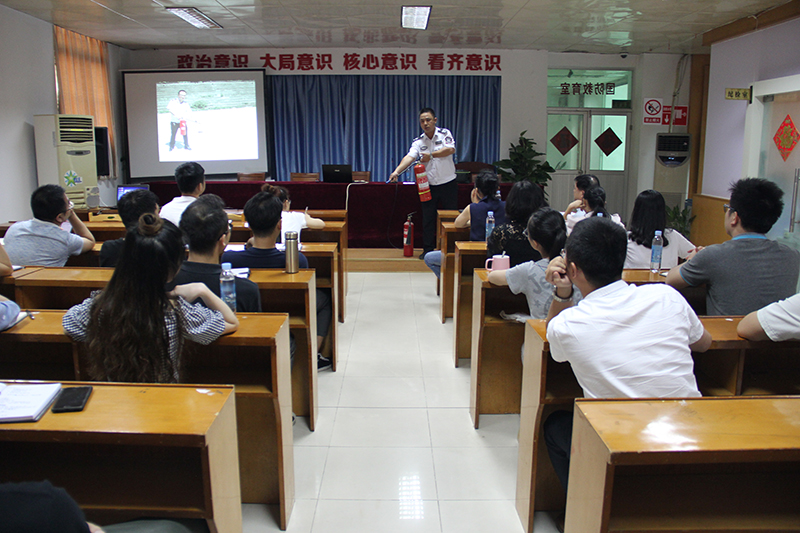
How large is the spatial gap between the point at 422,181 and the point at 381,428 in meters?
3.13

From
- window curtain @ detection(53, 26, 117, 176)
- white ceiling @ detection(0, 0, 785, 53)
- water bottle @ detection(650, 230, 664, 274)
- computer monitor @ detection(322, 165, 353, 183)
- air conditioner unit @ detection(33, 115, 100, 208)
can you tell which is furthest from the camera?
computer monitor @ detection(322, 165, 353, 183)

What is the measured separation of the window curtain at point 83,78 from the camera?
6.61m

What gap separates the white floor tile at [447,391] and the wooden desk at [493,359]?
0.16 m

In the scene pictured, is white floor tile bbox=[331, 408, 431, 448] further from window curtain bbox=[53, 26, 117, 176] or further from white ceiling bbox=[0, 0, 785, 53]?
window curtain bbox=[53, 26, 117, 176]

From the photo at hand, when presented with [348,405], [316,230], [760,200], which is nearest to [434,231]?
[316,230]

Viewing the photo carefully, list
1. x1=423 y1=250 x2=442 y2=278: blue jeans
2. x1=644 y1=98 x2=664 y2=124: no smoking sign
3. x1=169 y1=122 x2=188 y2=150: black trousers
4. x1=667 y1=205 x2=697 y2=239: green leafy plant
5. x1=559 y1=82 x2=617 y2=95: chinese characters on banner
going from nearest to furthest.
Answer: x1=423 y1=250 x2=442 y2=278: blue jeans, x1=667 y1=205 x2=697 y2=239: green leafy plant, x1=169 y1=122 x2=188 y2=150: black trousers, x1=644 y1=98 x2=664 y2=124: no smoking sign, x1=559 y1=82 x2=617 y2=95: chinese characters on banner

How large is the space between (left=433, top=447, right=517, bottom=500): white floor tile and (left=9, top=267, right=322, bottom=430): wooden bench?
71cm

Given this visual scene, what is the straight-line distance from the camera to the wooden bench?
2.44 metres

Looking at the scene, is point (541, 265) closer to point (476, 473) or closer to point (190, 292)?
point (476, 473)

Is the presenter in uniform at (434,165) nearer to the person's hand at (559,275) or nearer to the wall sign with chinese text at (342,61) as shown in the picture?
the wall sign with chinese text at (342,61)

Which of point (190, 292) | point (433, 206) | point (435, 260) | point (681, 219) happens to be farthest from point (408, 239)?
point (190, 292)

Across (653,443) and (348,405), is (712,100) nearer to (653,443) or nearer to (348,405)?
(348,405)

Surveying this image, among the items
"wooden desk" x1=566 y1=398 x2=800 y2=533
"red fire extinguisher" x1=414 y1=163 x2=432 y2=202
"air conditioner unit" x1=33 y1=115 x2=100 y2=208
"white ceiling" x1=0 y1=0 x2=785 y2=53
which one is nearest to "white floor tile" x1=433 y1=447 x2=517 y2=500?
"wooden desk" x1=566 y1=398 x2=800 y2=533

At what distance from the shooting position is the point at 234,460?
147 centimetres
